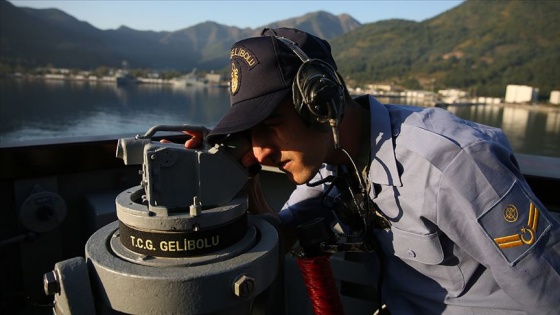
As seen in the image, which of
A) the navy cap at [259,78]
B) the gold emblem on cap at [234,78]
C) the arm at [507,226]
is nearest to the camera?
the arm at [507,226]

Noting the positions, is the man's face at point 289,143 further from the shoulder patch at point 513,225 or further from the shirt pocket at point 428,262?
the shoulder patch at point 513,225

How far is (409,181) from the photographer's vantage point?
152cm

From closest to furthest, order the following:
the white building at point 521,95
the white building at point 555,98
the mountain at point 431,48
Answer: the white building at point 555,98 < the white building at point 521,95 < the mountain at point 431,48

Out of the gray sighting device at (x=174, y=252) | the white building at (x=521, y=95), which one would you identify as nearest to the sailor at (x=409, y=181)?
the gray sighting device at (x=174, y=252)

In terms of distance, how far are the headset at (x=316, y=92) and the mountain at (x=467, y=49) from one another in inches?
2942

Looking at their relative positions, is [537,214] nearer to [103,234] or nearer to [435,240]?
[435,240]

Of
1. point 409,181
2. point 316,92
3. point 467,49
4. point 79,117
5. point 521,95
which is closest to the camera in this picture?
point 316,92

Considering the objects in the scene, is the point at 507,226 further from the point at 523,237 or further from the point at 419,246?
the point at 419,246

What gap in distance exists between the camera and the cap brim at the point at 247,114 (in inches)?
54.9

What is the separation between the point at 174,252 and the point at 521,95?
70.6 meters

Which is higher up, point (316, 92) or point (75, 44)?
point (75, 44)

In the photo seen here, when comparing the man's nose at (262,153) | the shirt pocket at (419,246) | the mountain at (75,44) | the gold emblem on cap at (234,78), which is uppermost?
the mountain at (75,44)

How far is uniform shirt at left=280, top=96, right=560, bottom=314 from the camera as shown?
1.33 m

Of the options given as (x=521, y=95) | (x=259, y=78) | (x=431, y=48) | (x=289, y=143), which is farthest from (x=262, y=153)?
(x=431, y=48)
